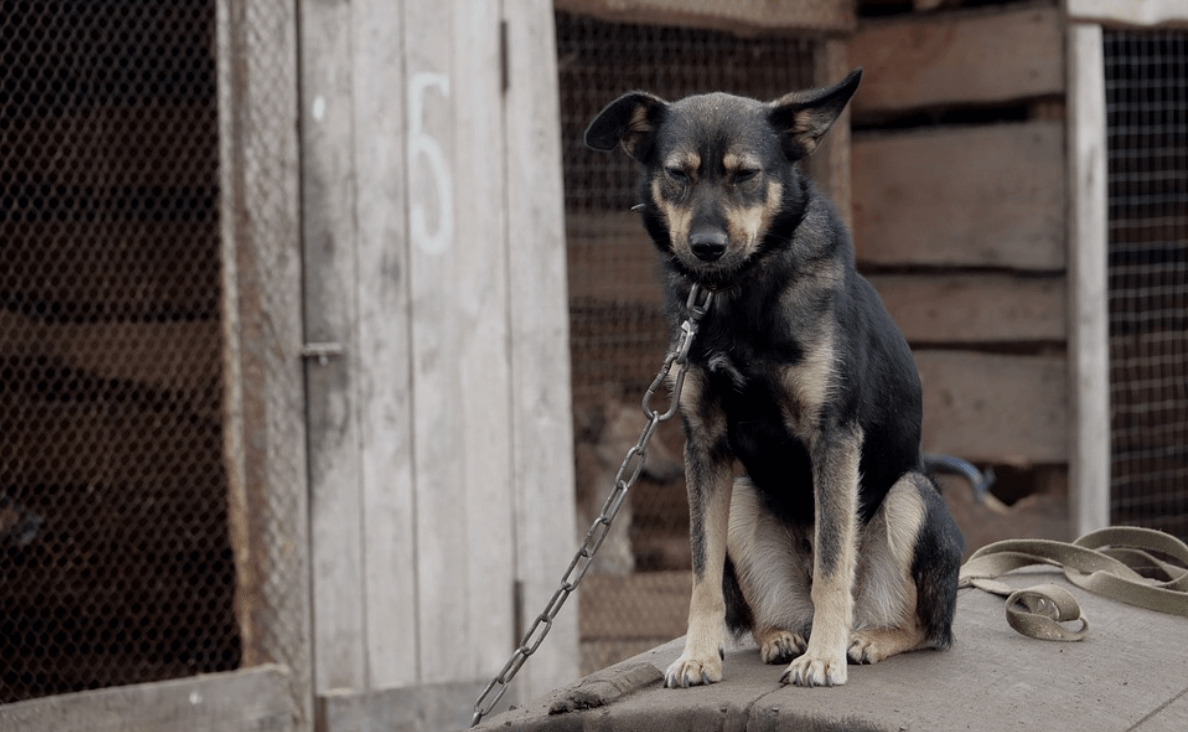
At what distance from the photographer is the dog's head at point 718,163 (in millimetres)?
3188

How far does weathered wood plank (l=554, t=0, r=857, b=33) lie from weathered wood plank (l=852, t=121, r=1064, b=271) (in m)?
0.74

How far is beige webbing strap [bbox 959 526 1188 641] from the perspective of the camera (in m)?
Result: 3.43

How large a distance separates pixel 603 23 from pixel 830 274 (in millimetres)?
4963

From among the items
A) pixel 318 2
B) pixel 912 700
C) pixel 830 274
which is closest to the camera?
pixel 912 700

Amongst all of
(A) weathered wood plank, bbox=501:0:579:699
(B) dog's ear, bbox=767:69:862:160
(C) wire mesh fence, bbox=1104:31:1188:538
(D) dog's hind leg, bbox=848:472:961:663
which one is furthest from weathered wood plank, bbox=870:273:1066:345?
(B) dog's ear, bbox=767:69:862:160

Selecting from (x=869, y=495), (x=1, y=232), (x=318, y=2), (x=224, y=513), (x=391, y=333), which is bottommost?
(x=224, y=513)

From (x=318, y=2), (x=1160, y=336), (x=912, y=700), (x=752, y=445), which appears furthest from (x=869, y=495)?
(x=1160, y=336)

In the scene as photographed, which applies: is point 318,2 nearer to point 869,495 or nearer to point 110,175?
point 110,175

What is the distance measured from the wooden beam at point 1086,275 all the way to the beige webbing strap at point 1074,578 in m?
2.43

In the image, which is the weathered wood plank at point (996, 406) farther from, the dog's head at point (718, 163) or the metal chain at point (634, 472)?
the metal chain at point (634, 472)

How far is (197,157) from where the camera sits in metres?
7.51

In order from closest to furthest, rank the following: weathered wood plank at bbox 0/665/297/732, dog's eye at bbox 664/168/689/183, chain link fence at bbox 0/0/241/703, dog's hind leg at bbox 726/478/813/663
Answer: dog's eye at bbox 664/168/689/183 → dog's hind leg at bbox 726/478/813/663 → weathered wood plank at bbox 0/665/297/732 → chain link fence at bbox 0/0/241/703

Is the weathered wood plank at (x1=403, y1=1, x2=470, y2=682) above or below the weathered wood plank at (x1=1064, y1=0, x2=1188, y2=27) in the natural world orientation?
below

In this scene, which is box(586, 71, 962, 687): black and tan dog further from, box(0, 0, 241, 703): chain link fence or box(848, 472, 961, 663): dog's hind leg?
box(0, 0, 241, 703): chain link fence
